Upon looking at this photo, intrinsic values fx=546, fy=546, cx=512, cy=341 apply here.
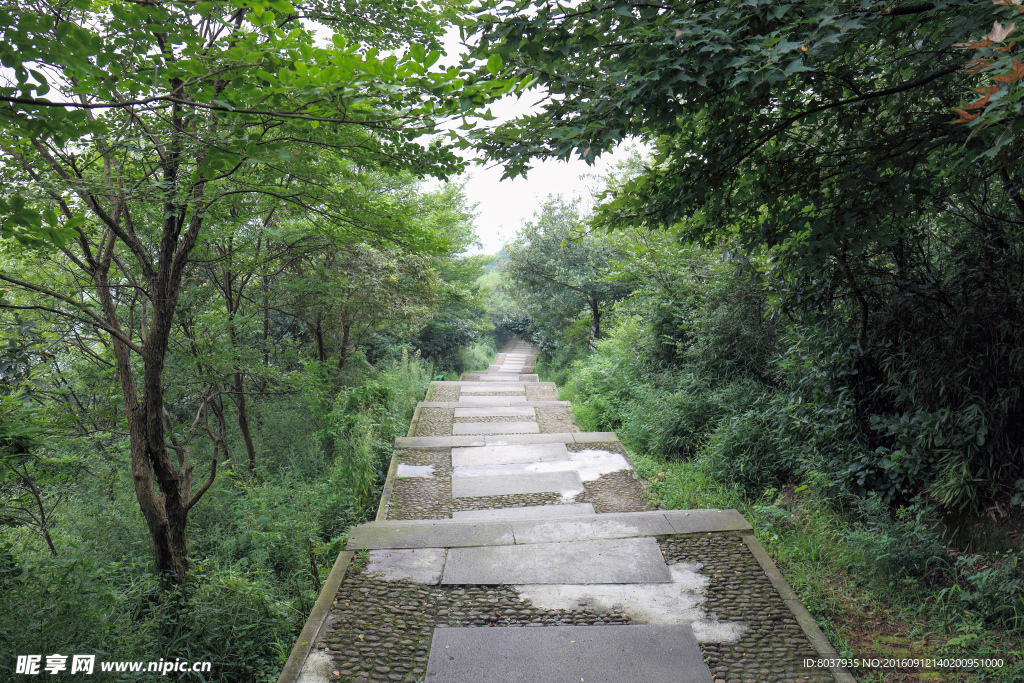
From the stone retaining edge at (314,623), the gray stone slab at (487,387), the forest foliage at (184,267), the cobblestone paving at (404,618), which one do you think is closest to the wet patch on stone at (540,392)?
the gray stone slab at (487,387)

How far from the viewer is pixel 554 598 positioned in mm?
3580

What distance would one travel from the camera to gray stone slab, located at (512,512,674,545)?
4.41m

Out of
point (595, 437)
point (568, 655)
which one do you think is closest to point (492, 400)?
point (595, 437)

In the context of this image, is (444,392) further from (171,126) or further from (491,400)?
(171,126)

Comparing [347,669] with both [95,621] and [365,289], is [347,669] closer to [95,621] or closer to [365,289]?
[95,621]

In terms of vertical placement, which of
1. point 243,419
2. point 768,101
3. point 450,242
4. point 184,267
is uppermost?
point 768,101

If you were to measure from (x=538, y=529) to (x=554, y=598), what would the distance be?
983 millimetres

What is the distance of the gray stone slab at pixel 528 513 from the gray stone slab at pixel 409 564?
0.95 metres

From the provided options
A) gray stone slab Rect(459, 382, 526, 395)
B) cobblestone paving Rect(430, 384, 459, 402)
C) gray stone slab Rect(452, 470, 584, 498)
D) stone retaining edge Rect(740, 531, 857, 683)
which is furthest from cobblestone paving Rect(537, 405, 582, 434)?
stone retaining edge Rect(740, 531, 857, 683)

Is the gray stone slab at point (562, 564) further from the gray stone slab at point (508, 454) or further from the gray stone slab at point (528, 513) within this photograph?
the gray stone slab at point (508, 454)

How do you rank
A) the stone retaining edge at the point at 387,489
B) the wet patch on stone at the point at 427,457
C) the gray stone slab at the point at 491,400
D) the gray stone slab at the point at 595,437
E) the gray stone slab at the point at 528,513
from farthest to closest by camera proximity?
the gray stone slab at the point at 491,400 < the gray stone slab at the point at 595,437 < the wet patch on stone at the point at 427,457 < the stone retaining edge at the point at 387,489 < the gray stone slab at the point at 528,513

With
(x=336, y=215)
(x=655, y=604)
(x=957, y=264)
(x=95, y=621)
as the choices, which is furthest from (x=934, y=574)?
(x=95, y=621)

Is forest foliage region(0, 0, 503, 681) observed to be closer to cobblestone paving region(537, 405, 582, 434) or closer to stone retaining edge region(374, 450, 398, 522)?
stone retaining edge region(374, 450, 398, 522)

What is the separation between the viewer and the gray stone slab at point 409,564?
3.88 meters
